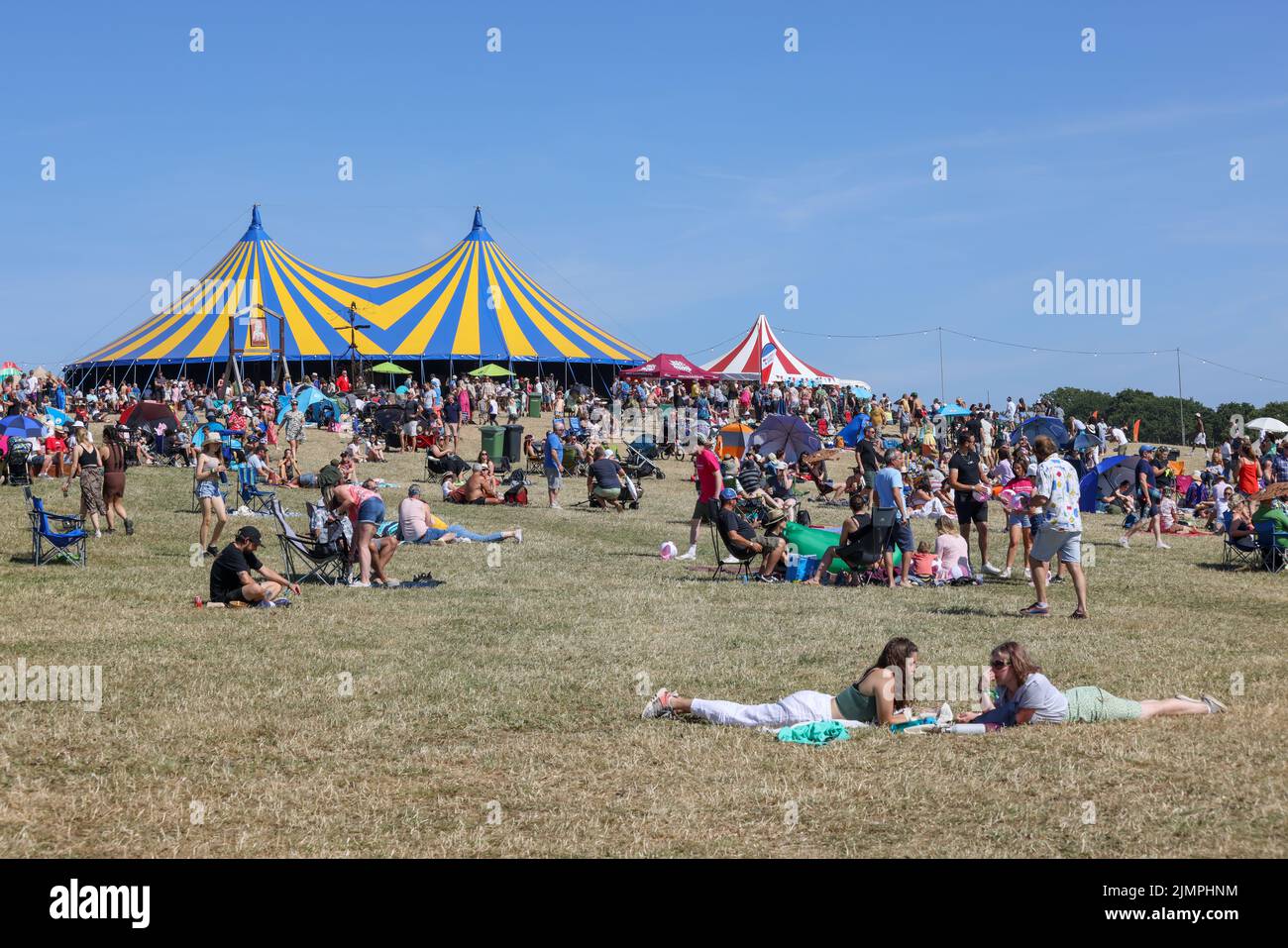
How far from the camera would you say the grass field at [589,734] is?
5.34 meters

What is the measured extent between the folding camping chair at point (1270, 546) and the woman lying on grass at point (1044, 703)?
759cm

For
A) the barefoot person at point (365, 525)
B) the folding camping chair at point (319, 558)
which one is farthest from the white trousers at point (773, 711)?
the folding camping chair at point (319, 558)

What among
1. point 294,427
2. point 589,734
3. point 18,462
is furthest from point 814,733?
point 294,427

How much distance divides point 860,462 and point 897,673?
38.1 ft

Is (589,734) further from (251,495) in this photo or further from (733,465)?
(733,465)

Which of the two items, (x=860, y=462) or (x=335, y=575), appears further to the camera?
(x=860, y=462)

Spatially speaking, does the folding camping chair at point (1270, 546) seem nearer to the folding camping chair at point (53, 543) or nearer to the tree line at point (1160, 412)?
the folding camping chair at point (53, 543)

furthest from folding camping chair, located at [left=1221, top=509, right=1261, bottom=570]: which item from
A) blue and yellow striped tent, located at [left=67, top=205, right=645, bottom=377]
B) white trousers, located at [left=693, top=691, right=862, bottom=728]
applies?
blue and yellow striped tent, located at [left=67, top=205, right=645, bottom=377]

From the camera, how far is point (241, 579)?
10805mm

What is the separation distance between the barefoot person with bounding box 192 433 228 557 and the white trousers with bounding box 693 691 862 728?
8431mm

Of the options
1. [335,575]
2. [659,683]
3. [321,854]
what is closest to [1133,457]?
[335,575]
